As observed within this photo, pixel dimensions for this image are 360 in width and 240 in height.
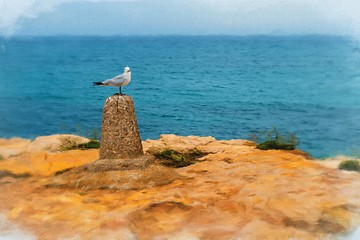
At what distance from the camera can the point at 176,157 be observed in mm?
15516

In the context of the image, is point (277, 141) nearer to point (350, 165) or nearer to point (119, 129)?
point (350, 165)

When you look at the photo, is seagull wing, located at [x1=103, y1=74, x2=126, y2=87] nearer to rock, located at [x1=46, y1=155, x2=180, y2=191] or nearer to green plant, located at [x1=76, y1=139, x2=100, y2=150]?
rock, located at [x1=46, y1=155, x2=180, y2=191]

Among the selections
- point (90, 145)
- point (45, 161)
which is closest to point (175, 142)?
point (90, 145)

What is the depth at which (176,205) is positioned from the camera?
36.0 ft

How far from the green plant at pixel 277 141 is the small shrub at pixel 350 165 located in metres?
3.08

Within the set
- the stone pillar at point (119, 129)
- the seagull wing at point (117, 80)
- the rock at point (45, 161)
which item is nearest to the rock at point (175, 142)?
the rock at point (45, 161)

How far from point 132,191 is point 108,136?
4.70 ft

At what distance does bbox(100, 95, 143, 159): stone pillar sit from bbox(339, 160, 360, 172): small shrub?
188 inches

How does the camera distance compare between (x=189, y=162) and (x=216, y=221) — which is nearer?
(x=216, y=221)

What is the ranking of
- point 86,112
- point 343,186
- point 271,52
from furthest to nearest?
point 271,52 → point 86,112 → point 343,186

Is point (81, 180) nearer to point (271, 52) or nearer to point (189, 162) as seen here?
point (189, 162)

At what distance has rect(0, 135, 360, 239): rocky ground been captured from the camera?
33.2 ft

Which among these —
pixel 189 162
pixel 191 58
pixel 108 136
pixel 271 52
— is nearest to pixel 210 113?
pixel 191 58

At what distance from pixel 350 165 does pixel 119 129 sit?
5.32 m
